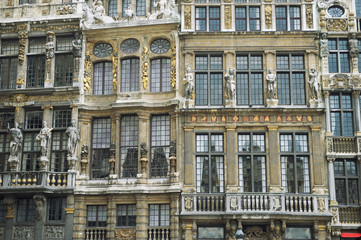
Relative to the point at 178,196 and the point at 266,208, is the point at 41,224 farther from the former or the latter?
the point at 266,208

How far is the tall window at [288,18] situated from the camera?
27.8 meters

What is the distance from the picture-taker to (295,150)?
26.3 metres

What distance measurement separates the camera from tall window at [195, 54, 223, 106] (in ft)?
89.7

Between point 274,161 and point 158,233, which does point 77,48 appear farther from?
point 274,161

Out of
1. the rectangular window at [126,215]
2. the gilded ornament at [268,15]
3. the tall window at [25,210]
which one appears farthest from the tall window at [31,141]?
the gilded ornament at [268,15]

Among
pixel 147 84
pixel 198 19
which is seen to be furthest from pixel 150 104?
pixel 198 19

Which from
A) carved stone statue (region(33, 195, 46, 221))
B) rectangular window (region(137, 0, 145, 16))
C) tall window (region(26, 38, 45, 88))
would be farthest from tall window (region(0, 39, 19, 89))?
rectangular window (region(137, 0, 145, 16))

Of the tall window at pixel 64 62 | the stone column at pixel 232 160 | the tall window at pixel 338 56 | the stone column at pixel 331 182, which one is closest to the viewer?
the stone column at pixel 331 182

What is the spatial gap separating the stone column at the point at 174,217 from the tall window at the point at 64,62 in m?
8.61

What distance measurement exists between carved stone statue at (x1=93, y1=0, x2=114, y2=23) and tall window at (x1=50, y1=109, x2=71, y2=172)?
5.41 metres

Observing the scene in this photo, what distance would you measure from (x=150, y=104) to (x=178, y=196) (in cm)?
501

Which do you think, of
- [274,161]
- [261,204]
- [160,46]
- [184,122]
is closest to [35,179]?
[184,122]

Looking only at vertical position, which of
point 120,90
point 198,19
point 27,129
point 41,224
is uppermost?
point 198,19

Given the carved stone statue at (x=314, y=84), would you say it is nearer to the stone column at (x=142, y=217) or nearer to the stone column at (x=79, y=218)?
the stone column at (x=142, y=217)
